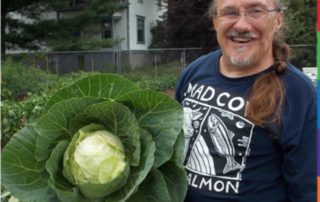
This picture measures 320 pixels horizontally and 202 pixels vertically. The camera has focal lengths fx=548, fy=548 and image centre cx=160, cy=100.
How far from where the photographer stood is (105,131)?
1835mm

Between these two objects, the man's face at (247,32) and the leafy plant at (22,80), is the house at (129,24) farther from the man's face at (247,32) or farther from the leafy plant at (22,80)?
the man's face at (247,32)

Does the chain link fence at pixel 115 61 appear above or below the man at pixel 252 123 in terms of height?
below

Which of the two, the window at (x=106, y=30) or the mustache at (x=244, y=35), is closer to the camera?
the mustache at (x=244, y=35)

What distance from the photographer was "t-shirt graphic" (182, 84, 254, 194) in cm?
211

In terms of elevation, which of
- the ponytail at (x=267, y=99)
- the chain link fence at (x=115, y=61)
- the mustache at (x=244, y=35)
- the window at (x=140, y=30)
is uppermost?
the mustache at (x=244, y=35)

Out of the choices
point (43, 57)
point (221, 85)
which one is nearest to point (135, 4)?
point (43, 57)

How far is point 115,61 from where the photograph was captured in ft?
80.7

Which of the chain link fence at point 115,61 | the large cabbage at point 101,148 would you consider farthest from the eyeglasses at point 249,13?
the chain link fence at point 115,61

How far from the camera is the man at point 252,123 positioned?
80.1 inches

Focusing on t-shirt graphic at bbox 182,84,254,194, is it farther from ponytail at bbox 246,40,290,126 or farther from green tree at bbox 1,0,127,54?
green tree at bbox 1,0,127,54

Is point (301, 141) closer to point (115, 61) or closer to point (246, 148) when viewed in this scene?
point (246, 148)

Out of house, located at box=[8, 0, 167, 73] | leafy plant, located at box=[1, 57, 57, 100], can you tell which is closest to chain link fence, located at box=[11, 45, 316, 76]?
house, located at box=[8, 0, 167, 73]

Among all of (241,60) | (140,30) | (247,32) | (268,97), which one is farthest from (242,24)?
(140,30)

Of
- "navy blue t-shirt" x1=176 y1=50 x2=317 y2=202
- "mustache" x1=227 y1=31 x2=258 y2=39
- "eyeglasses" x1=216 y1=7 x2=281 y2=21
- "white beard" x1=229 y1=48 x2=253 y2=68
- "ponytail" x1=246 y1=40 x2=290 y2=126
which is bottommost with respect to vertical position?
"navy blue t-shirt" x1=176 y1=50 x2=317 y2=202
